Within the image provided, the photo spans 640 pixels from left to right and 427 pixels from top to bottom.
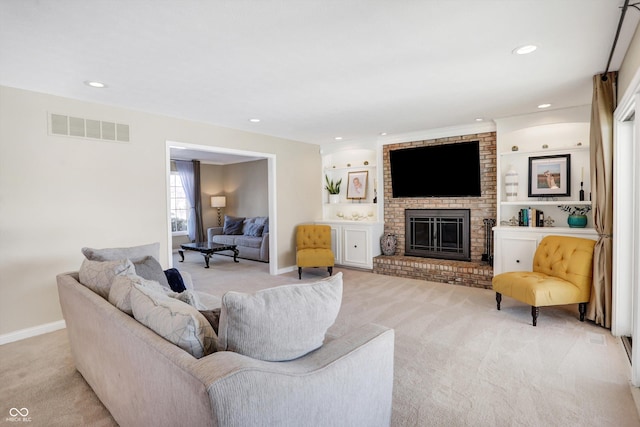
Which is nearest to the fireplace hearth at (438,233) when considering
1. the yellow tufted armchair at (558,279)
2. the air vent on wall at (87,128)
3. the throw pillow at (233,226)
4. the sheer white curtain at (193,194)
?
the yellow tufted armchair at (558,279)

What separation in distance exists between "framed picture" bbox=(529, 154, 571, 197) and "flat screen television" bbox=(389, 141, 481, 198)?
73cm

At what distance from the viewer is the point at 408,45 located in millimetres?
2508

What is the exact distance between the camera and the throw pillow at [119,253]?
2.80 meters

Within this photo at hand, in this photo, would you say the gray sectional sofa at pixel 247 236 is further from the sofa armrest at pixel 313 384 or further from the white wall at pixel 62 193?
the sofa armrest at pixel 313 384

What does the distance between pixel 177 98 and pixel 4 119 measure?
1548 millimetres

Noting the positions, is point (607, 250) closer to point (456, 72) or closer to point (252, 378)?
point (456, 72)

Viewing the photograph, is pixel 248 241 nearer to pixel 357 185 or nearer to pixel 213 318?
pixel 357 185

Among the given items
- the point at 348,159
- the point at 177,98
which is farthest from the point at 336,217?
the point at 177,98

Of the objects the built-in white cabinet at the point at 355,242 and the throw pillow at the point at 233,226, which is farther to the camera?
the throw pillow at the point at 233,226

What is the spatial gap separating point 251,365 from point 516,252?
4420 mm

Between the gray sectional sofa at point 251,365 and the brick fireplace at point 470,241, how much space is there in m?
3.79

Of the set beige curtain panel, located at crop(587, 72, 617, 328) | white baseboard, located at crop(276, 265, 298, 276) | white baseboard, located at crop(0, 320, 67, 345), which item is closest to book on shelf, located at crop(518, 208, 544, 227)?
beige curtain panel, located at crop(587, 72, 617, 328)

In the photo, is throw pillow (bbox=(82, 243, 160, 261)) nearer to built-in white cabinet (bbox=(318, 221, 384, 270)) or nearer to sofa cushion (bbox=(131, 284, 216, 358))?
sofa cushion (bbox=(131, 284, 216, 358))

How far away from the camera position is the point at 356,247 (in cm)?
617
